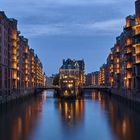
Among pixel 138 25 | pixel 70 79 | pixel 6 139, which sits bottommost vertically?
pixel 6 139

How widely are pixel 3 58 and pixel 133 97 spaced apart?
43.9m

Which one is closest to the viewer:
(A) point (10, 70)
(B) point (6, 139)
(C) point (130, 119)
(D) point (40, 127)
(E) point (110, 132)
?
(B) point (6, 139)

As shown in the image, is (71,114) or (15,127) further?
(71,114)

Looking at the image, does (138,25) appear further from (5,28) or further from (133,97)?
(5,28)

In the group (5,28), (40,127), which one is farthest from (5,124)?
(5,28)

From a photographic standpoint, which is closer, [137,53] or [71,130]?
[71,130]

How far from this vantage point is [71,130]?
6675 centimetres

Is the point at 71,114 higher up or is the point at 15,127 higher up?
the point at 71,114

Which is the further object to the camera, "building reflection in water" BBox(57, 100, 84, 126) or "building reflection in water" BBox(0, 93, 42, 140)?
"building reflection in water" BBox(57, 100, 84, 126)

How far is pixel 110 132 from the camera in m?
64.4

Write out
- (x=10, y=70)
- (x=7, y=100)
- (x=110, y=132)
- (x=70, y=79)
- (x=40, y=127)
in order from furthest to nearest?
(x=70, y=79) < (x=10, y=70) < (x=7, y=100) < (x=40, y=127) < (x=110, y=132)

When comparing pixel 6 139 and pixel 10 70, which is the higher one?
pixel 10 70

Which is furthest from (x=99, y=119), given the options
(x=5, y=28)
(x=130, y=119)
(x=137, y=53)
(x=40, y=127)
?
(x=5, y=28)

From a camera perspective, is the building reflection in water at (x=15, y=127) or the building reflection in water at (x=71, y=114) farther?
the building reflection in water at (x=71, y=114)
